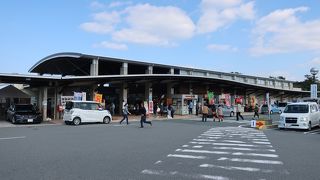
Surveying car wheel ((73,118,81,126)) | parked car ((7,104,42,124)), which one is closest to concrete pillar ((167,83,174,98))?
parked car ((7,104,42,124))

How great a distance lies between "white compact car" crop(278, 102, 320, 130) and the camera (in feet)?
66.9

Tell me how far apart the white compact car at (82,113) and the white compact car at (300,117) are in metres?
12.8

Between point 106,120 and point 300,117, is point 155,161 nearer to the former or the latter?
point 300,117

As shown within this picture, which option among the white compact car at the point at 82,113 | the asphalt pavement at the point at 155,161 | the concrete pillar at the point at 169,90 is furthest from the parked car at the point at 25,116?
the concrete pillar at the point at 169,90

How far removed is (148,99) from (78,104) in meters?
15.2

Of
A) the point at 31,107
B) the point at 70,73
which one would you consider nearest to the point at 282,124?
the point at 31,107

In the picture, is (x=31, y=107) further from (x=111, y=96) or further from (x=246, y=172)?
(x=246, y=172)

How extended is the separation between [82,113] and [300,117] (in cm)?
1446

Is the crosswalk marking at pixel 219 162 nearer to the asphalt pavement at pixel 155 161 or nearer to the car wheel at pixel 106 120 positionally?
the asphalt pavement at pixel 155 161

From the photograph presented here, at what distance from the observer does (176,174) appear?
7617 mm

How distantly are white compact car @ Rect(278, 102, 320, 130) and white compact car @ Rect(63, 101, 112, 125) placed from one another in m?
12.8

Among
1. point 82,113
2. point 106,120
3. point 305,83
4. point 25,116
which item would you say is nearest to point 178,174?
point 82,113

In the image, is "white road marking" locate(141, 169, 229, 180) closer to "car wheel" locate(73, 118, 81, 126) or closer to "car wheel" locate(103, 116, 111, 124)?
"car wheel" locate(73, 118, 81, 126)

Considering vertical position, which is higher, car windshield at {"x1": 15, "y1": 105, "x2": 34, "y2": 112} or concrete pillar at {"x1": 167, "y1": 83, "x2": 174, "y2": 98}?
concrete pillar at {"x1": 167, "y1": 83, "x2": 174, "y2": 98}
